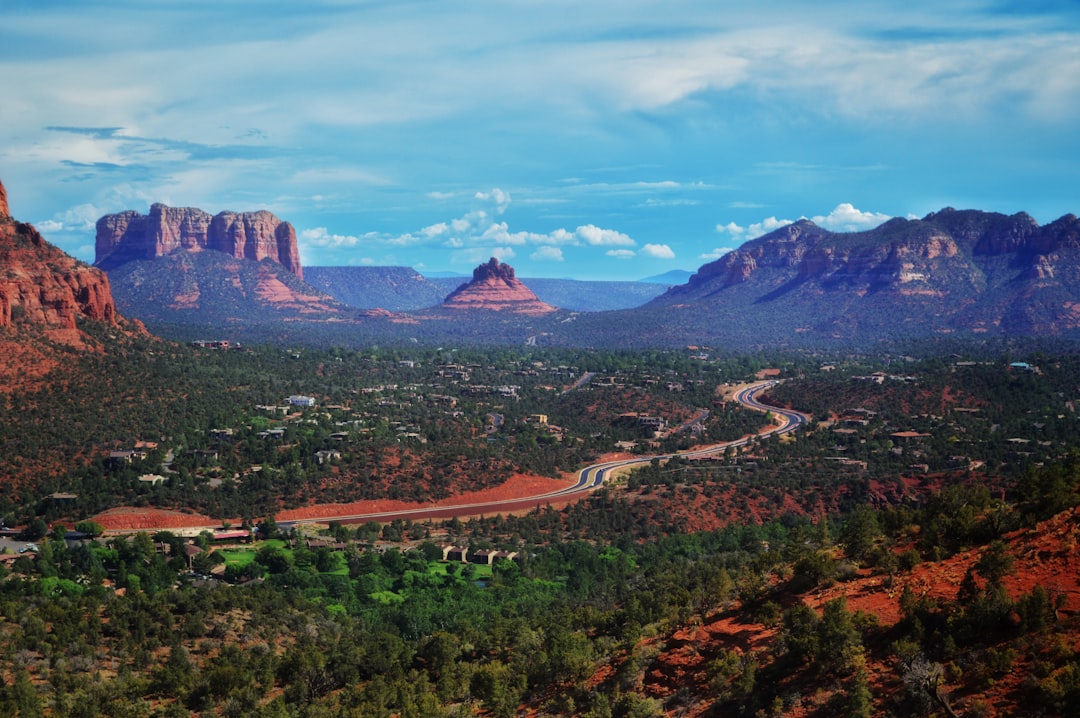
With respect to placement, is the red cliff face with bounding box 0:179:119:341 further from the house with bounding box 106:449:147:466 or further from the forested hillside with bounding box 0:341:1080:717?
the house with bounding box 106:449:147:466

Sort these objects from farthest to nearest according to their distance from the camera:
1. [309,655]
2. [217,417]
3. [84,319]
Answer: [84,319] → [217,417] → [309,655]

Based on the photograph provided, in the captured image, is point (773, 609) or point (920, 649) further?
point (773, 609)

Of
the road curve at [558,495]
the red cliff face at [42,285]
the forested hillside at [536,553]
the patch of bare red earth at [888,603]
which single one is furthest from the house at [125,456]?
the patch of bare red earth at [888,603]

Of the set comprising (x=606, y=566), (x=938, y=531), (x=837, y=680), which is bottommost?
(x=606, y=566)

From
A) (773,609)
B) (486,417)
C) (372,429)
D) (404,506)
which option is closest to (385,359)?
(486,417)

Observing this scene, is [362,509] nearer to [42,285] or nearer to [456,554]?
[456,554]

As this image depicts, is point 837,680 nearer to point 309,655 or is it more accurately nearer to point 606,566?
point 309,655

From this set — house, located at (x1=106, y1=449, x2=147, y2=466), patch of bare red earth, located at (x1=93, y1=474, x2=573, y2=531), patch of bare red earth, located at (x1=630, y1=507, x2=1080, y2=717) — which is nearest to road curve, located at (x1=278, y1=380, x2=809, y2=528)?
patch of bare red earth, located at (x1=93, y1=474, x2=573, y2=531)

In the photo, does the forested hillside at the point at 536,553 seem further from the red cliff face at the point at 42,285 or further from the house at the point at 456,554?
the red cliff face at the point at 42,285
